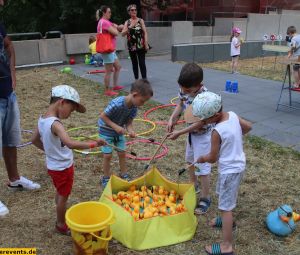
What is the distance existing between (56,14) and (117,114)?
14.2m

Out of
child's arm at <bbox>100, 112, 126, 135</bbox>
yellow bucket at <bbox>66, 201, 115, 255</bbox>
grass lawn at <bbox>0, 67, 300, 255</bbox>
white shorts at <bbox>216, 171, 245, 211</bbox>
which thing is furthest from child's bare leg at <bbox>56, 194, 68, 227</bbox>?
white shorts at <bbox>216, 171, 245, 211</bbox>

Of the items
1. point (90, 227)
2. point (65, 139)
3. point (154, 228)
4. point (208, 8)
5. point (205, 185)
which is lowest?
point (154, 228)

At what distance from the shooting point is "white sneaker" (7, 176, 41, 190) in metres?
3.86

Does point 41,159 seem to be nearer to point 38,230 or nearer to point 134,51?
point 38,230

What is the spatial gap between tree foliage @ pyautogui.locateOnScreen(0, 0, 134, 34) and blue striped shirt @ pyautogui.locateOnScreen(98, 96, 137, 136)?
11.9m

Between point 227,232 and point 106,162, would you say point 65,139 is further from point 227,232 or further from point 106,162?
point 227,232

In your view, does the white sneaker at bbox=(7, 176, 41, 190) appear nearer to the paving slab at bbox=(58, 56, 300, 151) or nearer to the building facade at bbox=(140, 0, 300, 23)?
the paving slab at bbox=(58, 56, 300, 151)

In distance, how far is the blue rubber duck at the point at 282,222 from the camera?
3.12 metres

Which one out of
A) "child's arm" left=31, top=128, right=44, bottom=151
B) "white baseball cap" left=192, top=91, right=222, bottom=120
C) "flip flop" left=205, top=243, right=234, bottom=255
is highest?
"white baseball cap" left=192, top=91, right=222, bottom=120

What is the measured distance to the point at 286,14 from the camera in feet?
57.8

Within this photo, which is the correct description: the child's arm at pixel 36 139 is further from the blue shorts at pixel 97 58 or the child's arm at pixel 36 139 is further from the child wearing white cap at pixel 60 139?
the blue shorts at pixel 97 58

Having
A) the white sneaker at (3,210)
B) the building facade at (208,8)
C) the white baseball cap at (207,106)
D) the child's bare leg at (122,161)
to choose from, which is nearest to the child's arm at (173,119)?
the child's bare leg at (122,161)

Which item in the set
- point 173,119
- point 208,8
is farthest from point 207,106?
point 208,8

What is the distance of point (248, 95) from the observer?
800 centimetres
